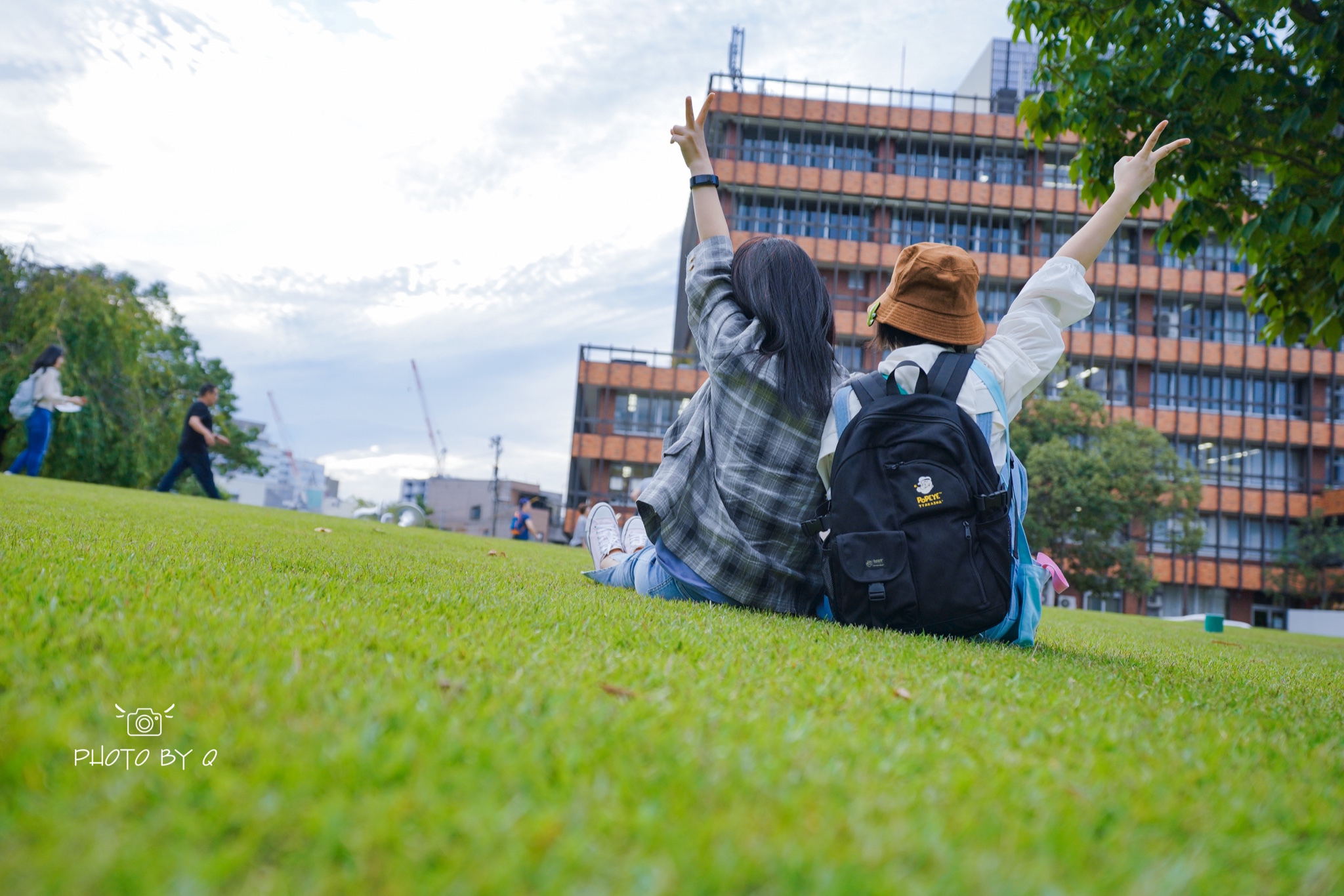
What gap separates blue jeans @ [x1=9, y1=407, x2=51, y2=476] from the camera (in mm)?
13695

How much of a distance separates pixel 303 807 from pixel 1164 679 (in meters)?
3.10

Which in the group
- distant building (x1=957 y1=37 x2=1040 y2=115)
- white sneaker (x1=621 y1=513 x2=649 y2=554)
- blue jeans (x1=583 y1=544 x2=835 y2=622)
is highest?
distant building (x1=957 y1=37 x2=1040 y2=115)

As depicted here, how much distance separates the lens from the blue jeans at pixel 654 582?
3.95 m

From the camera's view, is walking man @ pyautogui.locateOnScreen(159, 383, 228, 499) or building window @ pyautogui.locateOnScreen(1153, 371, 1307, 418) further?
building window @ pyautogui.locateOnScreen(1153, 371, 1307, 418)

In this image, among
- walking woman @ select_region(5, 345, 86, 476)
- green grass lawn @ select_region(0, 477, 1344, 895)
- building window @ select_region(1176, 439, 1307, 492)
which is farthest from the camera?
A: building window @ select_region(1176, 439, 1307, 492)

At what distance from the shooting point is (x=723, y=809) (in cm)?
114

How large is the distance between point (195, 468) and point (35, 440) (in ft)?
9.57

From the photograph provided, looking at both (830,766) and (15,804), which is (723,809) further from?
(15,804)

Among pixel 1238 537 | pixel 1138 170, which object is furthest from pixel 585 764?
pixel 1238 537

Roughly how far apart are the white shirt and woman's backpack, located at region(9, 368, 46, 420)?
1474 cm

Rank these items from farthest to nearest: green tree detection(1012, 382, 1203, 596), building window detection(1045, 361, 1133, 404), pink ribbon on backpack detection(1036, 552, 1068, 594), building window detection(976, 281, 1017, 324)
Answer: building window detection(976, 281, 1017, 324) < building window detection(1045, 361, 1133, 404) < green tree detection(1012, 382, 1203, 596) < pink ribbon on backpack detection(1036, 552, 1068, 594)

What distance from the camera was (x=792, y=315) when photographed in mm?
3686

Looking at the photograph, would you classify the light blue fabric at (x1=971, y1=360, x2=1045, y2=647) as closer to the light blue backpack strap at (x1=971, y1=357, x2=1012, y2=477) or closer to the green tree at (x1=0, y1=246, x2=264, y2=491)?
the light blue backpack strap at (x1=971, y1=357, x2=1012, y2=477)

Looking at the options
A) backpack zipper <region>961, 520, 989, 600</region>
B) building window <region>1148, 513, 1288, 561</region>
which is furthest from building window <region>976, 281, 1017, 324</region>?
backpack zipper <region>961, 520, 989, 600</region>
